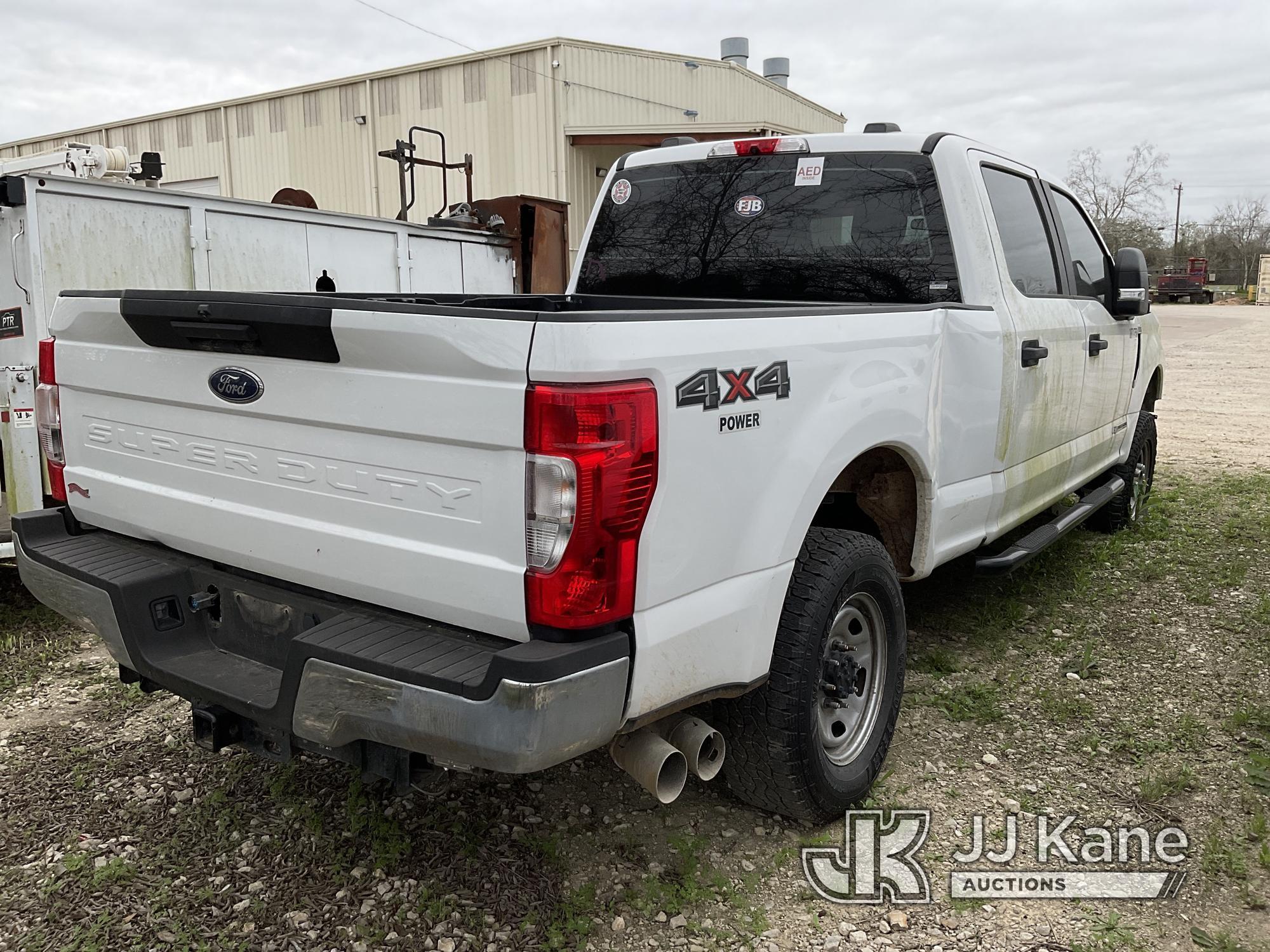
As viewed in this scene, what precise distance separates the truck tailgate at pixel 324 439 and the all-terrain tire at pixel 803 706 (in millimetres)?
894

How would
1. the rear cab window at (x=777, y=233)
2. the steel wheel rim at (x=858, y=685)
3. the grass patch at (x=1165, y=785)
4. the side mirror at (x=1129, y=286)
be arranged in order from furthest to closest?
the side mirror at (x=1129, y=286)
the rear cab window at (x=777, y=233)
the grass patch at (x=1165, y=785)
the steel wheel rim at (x=858, y=685)

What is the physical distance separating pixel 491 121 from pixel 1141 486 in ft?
53.1

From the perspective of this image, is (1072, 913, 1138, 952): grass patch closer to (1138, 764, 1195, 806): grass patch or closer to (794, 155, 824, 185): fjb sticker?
(1138, 764, 1195, 806): grass patch

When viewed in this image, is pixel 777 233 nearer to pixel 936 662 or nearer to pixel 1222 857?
pixel 936 662

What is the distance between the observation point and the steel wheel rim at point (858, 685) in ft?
10.2

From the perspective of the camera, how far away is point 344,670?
2.27 m

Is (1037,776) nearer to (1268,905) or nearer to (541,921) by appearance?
(1268,905)

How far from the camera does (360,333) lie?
7.57 ft

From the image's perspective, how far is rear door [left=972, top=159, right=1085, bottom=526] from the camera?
3951 mm

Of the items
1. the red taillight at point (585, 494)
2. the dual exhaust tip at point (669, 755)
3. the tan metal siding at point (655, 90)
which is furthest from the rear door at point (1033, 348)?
the tan metal siding at point (655, 90)

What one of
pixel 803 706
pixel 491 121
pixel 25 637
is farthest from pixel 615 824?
pixel 491 121

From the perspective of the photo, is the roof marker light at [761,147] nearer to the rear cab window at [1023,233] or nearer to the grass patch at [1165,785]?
the rear cab window at [1023,233]

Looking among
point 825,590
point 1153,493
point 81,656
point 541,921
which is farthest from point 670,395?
point 1153,493

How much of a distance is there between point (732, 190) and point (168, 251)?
3590 mm
